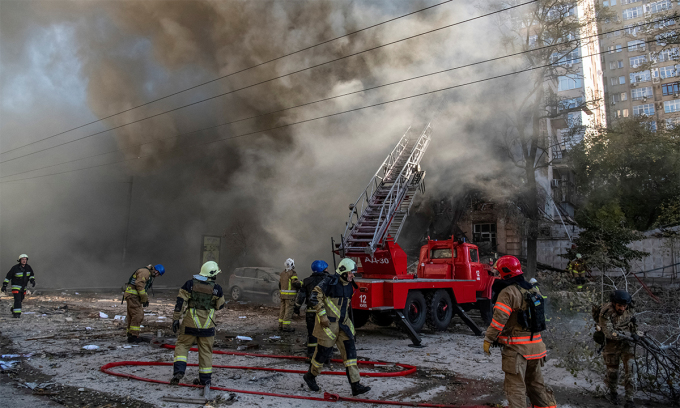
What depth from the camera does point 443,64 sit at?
13102 millimetres

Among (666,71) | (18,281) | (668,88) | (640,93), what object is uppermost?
(666,71)

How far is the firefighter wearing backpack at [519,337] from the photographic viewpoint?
3.52m

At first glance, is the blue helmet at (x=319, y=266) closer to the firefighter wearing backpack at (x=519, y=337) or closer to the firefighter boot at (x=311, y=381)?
the firefighter boot at (x=311, y=381)

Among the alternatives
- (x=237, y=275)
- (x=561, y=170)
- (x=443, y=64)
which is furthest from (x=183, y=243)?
A: (x=561, y=170)

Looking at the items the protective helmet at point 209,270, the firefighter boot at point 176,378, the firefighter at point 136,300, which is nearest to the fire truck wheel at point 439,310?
the protective helmet at point 209,270

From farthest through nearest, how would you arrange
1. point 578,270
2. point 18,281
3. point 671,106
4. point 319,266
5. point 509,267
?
point 671,106 < point 578,270 < point 18,281 < point 319,266 < point 509,267

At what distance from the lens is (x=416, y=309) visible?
320 inches

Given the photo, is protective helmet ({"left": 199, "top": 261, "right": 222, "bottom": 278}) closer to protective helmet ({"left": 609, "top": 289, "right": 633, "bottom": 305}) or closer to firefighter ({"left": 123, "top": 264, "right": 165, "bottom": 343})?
firefighter ({"left": 123, "top": 264, "right": 165, "bottom": 343})

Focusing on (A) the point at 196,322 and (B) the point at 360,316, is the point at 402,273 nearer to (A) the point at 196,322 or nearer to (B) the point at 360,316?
(B) the point at 360,316

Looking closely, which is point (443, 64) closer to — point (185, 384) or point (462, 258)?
point (462, 258)

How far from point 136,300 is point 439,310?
18.7 feet

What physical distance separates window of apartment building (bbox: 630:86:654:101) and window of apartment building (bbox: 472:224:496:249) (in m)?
31.7

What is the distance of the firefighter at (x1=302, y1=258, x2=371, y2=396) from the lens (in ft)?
14.7

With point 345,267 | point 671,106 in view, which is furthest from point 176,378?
point 671,106
